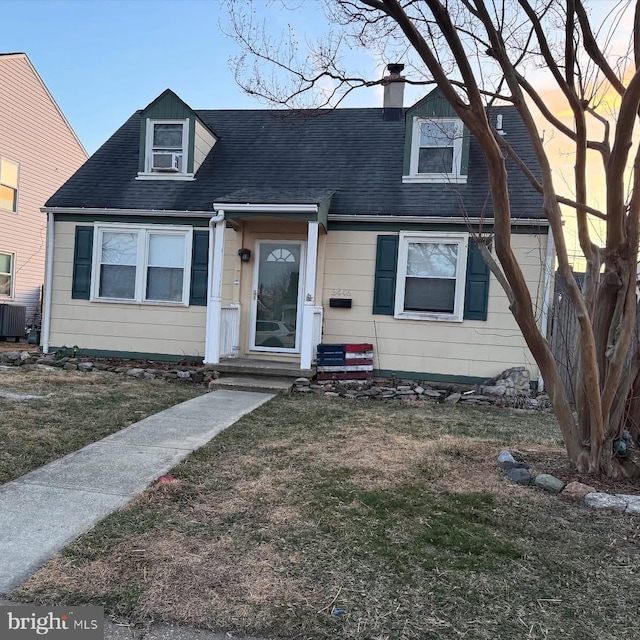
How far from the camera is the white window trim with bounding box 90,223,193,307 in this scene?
8.88 metres

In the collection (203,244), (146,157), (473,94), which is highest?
(146,157)

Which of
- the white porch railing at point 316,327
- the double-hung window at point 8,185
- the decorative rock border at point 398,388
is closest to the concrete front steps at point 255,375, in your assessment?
the decorative rock border at point 398,388

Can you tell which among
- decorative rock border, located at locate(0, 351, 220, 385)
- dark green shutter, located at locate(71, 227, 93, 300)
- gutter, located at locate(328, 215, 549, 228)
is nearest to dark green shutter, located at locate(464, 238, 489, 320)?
gutter, located at locate(328, 215, 549, 228)

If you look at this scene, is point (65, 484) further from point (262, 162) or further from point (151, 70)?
point (151, 70)

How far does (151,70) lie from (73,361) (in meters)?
5.24

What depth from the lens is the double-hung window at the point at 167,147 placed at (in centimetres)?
943

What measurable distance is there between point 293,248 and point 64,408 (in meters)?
4.41

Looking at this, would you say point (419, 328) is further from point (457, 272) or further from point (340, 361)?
point (340, 361)

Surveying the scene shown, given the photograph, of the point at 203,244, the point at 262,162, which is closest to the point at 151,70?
the point at 262,162

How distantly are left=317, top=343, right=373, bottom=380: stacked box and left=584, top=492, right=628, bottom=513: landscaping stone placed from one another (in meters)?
4.78

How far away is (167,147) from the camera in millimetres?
9562

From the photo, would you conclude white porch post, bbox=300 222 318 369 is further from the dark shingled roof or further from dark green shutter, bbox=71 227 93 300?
dark green shutter, bbox=71 227 93 300

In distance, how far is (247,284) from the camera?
8.88 meters

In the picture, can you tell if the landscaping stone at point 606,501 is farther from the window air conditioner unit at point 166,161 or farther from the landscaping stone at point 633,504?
the window air conditioner unit at point 166,161
